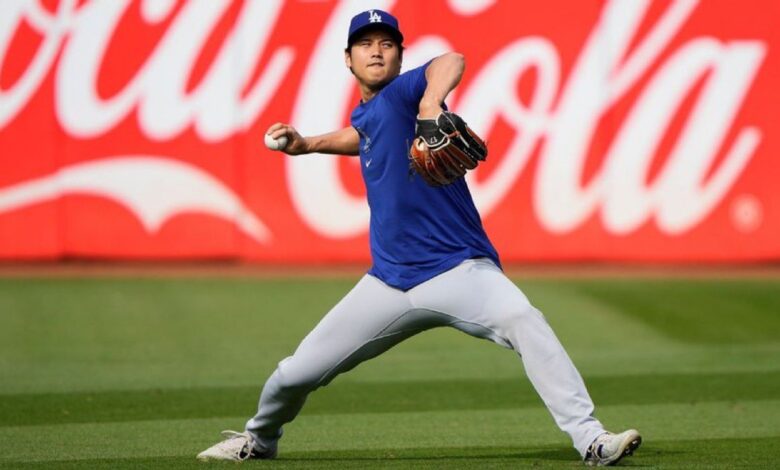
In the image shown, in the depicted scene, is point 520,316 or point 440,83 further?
point 520,316

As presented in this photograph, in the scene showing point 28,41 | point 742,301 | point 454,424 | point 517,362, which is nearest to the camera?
point 454,424

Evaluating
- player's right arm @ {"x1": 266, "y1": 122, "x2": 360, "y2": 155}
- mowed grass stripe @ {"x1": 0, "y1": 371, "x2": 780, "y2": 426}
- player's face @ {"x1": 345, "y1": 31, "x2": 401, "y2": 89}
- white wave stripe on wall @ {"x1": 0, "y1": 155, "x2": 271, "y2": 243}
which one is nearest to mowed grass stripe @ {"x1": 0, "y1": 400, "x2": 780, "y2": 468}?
mowed grass stripe @ {"x1": 0, "y1": 371, "x2": 780, "y2": 426}

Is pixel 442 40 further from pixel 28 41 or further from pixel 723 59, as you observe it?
pixel 28 41

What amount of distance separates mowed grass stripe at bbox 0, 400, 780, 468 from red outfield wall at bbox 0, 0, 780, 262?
→ 6.90 metres

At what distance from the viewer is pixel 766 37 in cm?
1592

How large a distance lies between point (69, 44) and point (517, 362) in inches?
265

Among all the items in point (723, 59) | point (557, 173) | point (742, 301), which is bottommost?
point (742, 301)

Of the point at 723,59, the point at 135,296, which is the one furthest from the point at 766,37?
the point at 135,296

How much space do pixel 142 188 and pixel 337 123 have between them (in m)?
2.15

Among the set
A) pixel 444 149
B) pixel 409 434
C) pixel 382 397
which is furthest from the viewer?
pixel 382 397

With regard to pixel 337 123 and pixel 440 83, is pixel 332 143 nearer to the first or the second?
pixel 440 83

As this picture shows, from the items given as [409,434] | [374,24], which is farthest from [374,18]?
[409,434]

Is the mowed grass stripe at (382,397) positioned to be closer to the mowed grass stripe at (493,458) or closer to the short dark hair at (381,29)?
the mowed grass stripe at (493,458)

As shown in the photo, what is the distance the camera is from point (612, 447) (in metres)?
6.21
